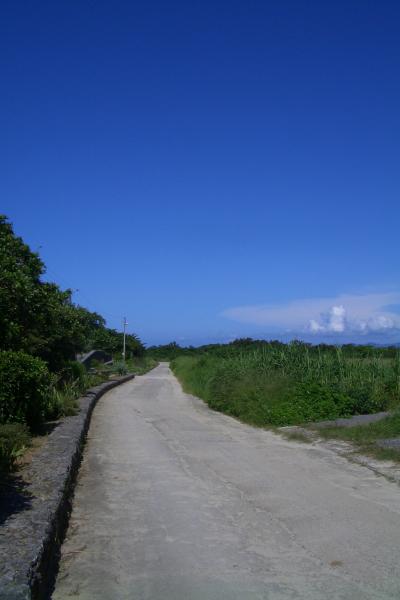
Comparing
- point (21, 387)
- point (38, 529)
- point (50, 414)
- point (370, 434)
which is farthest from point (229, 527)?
point (50, 414)

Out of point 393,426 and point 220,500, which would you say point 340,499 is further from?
point 393,426

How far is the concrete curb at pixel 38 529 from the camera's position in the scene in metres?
4.41

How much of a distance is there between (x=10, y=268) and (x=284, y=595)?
9.10m

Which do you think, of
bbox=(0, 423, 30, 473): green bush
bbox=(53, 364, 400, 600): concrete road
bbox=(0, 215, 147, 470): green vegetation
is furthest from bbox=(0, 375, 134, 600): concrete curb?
bbox=(0, 215, 147, 470): green vegetation

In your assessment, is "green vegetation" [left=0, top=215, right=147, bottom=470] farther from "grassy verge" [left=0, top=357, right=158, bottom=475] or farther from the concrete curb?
the concrete curb

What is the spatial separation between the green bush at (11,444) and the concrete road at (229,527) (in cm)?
110

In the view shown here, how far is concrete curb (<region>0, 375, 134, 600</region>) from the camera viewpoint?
4406mm

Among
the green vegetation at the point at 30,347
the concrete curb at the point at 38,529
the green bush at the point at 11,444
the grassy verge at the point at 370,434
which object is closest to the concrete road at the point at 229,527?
the concrete curb at the point at 38,529

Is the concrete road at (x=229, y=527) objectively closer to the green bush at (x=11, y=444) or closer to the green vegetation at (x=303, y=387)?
the green bush at (x=11, y=444)

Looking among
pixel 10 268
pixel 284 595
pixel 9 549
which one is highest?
pixel 10 268

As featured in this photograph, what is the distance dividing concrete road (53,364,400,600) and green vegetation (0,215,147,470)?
5.28ft

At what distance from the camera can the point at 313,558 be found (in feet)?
18.6

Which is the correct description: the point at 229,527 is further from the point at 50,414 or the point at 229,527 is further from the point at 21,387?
the point at 50,414

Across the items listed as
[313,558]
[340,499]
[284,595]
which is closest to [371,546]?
[313,558]
